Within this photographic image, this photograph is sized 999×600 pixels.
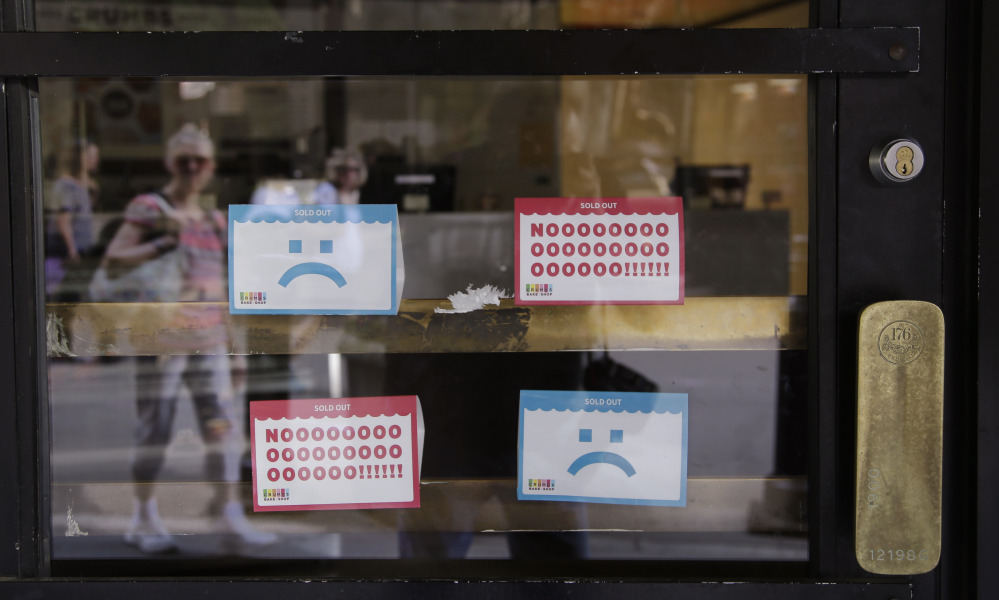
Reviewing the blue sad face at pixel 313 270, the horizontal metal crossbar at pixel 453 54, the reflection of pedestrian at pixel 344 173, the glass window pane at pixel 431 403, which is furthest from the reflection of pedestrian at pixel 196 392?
the reflection of pedestrian at pixel 344 173

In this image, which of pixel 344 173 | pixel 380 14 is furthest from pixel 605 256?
pixel 380 14

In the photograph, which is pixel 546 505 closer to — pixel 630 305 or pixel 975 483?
pixel 630 305

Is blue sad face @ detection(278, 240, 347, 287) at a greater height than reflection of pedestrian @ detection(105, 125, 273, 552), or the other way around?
blue sad face @ detection(278, 240, 347, 287)

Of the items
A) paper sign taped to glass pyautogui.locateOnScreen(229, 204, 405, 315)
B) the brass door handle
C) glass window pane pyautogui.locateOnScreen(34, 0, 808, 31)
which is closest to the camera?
the brass door handle

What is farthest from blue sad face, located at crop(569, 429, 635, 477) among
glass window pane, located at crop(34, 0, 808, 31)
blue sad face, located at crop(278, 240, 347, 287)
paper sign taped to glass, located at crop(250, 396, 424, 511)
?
glass window pane, located at crop(34, 0, 808, 31)

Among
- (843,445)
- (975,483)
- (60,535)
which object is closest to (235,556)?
(60,535)

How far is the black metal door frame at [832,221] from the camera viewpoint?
915mm

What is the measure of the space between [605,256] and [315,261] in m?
0.42

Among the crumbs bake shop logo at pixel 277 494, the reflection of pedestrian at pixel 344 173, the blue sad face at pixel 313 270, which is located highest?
the reflection of pedestrian at pixel 344 173

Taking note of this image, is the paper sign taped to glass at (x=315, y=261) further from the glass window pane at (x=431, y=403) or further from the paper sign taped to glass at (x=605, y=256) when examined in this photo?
the paper sign taped to glass at (x=605, y=256)

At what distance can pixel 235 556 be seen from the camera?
1.05 meters

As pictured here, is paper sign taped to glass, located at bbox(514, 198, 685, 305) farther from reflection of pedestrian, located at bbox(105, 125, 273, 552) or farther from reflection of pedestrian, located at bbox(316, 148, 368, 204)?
reflection of pedestrian, located at bbox(316, 148, 368, 204)

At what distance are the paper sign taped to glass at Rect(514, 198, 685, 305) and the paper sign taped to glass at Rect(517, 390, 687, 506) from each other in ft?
0.50

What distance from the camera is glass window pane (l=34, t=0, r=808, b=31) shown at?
12.6 feet
